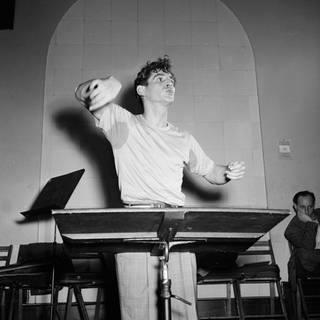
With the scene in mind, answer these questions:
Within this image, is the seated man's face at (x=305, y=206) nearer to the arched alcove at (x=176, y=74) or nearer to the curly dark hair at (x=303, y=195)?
the curly dark hair at (x=303, y=195)

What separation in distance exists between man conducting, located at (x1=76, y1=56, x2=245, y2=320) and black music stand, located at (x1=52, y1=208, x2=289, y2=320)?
263 mm

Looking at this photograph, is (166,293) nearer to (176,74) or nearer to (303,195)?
(303,195)

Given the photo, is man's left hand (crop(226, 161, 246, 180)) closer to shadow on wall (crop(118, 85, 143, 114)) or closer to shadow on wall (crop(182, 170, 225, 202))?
shadow on wall (crop(182, 170, 225, 202))

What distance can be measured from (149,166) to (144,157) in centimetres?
5

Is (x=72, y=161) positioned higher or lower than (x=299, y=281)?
higher

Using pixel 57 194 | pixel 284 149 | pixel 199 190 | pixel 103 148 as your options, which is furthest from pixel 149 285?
pixel 284 149

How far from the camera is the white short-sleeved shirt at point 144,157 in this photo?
1763 mm

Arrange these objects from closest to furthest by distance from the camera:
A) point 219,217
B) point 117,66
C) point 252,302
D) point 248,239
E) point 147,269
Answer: point 219,217 < point 248,239 < point 147,269 < point 252,302 < point 117,66

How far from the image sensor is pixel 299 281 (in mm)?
3359

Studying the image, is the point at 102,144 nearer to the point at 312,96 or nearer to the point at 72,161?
the point at 72,161

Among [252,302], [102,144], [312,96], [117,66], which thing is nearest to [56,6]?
[117,66]

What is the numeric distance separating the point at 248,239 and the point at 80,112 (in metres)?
3.08

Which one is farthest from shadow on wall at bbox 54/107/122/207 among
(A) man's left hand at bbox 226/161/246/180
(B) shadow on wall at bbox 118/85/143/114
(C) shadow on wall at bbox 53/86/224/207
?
(A) man's left hand at bbox 226/161/246/180

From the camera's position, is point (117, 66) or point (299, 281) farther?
point (117, 66)
